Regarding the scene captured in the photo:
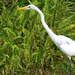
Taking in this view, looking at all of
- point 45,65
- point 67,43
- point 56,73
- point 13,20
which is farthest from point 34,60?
point 13,20

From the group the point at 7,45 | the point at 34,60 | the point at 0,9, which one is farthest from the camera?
the point at 0,9

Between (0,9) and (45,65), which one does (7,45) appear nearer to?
(45,65)

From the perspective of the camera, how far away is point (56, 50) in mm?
2270

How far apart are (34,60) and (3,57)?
0.46m

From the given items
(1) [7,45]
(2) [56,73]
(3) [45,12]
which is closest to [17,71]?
(1) [7,45]

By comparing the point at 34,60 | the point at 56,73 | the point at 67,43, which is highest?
the point at 67,43

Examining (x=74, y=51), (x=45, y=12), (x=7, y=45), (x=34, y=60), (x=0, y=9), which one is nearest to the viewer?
(x=74, y=51)

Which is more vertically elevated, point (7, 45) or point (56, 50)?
point (7, 45)

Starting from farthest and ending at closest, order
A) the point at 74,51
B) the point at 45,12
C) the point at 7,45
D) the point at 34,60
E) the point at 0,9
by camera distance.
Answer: the point at 0,9 → the point at 45,12 → the point at 34,60 → the point at 7,45 → the point at 74,51

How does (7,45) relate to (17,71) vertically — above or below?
above

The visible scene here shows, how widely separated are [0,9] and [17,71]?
143cm

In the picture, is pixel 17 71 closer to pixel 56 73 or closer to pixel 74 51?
pixel 56 73

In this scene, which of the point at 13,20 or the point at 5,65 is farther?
the point at 13,20

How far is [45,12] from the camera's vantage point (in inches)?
96.7
